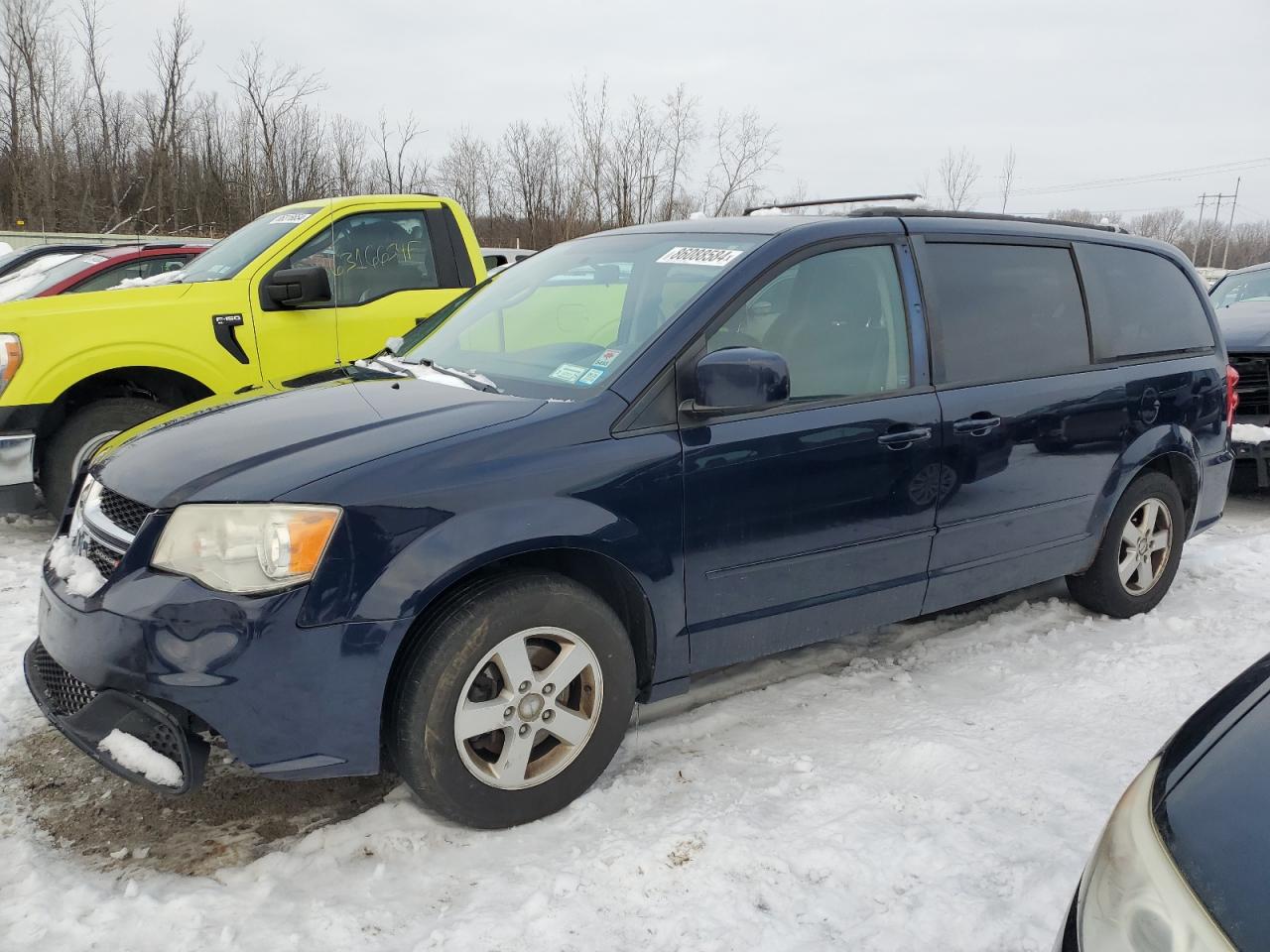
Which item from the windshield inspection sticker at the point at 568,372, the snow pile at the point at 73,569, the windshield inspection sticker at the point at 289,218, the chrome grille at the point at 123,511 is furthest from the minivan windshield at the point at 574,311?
the windshield inspection sticker at the point at 289,218

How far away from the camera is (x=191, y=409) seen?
3.21 m

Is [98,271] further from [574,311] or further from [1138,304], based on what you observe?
[1138,304]

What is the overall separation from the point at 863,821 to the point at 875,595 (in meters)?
0.89

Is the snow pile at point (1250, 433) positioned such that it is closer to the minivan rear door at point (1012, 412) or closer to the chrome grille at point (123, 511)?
the minivan rear door at point (1012, 412)

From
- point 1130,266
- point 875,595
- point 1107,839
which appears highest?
point 1130,266

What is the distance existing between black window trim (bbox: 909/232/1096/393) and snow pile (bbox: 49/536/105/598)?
278 cm

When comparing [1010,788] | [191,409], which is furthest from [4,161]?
[1010,788]

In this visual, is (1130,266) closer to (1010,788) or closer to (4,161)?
(1010,788)

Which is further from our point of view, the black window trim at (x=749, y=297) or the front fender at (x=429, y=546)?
the black window trim at (x=749, y=297)

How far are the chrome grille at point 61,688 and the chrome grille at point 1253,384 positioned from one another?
7594 millimetres

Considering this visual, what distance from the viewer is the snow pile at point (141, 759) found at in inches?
94.7

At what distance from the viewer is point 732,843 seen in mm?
2645

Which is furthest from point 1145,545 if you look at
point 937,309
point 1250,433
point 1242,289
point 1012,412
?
point 1242,289

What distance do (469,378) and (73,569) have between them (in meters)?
1.30
